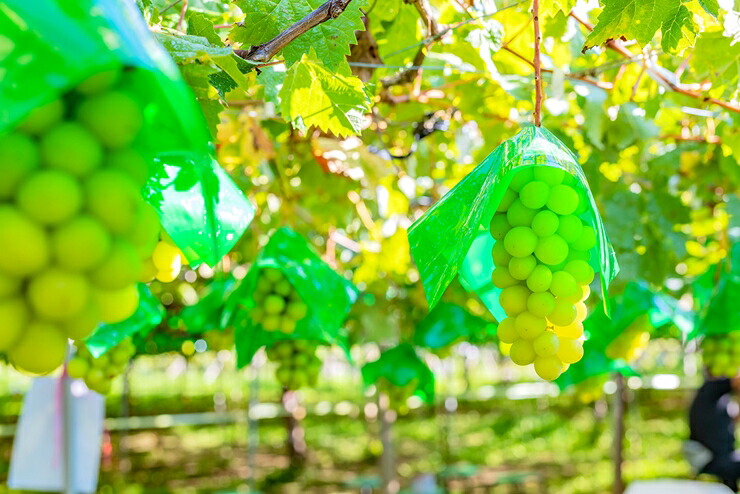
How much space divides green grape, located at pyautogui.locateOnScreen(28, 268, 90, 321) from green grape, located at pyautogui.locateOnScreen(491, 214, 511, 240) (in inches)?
25.1

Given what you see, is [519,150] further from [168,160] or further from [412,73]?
[412,73]

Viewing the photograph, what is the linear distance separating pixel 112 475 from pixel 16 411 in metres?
4.97

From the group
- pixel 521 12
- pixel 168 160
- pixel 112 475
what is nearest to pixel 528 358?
pixel 168 160

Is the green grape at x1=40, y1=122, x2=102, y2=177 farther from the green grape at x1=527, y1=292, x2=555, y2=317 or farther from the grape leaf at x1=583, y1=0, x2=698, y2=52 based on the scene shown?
the grape leaf at x1=583, y1=0, x2=698, y2=52

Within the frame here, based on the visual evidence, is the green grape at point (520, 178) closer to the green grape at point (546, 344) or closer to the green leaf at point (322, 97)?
the green grape at point (546, 344)

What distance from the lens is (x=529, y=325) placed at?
99 cm

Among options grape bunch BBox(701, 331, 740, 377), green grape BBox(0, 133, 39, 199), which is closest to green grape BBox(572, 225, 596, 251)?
green grape BBox(0, 133, 39, 199)

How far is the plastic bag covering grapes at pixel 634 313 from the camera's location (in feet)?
8.96

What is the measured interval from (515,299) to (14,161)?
66 centimetres

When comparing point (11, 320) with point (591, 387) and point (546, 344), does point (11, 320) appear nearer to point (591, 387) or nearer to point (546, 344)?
point (546, 344)

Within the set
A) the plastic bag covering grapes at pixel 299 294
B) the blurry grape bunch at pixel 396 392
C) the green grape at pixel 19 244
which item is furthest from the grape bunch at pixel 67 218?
the blurry grape bunch at pixel 396 392

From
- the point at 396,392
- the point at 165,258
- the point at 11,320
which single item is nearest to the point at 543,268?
the point at 165,258

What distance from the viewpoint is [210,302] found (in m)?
2.32

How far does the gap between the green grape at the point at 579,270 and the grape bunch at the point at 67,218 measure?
23.8 inches
